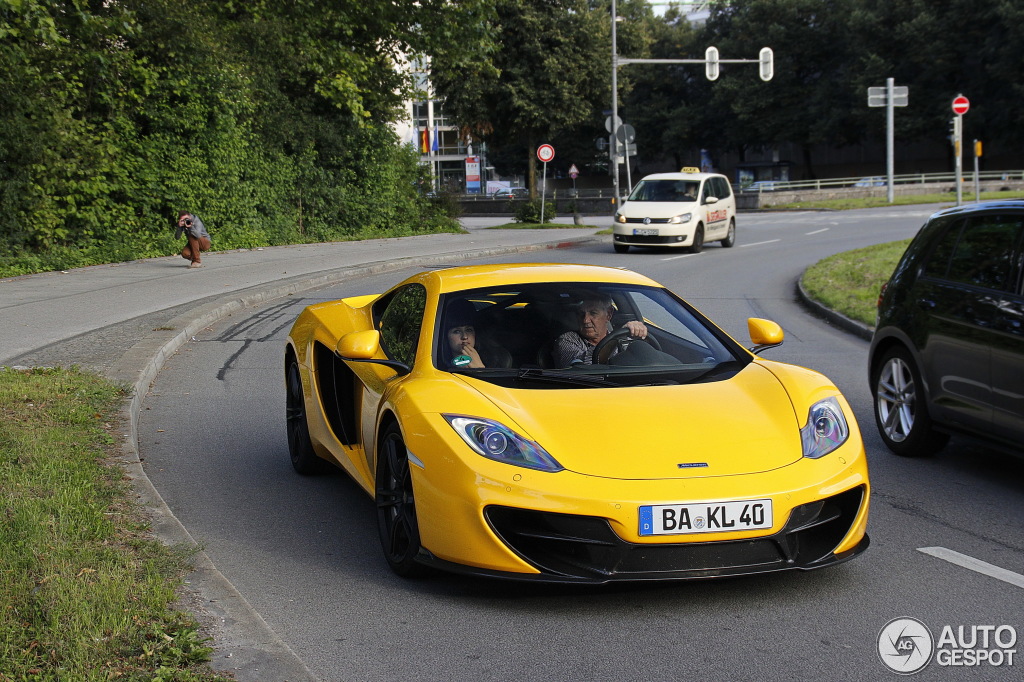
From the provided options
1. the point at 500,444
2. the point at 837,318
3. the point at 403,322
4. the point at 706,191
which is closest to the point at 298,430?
the point at 403,322

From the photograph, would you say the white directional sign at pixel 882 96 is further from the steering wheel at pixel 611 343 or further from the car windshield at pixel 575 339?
the steering wheel at pixel 611 343

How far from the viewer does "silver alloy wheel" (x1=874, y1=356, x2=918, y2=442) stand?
706 cm

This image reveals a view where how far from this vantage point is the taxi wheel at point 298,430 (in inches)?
261

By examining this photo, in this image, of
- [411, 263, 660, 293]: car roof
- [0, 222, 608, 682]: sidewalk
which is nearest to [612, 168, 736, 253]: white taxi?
[0, 222, 608, 682]: sidewalk

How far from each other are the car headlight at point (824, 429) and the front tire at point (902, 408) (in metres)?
2.28

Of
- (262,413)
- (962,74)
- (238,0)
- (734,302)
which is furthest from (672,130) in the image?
(262,413)

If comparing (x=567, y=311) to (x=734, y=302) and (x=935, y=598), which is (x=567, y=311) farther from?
(x=734, y=302)

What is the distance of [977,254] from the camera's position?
22.0 ft

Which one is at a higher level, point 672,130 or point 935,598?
point 672,130

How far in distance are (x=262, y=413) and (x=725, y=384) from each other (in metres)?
4.71

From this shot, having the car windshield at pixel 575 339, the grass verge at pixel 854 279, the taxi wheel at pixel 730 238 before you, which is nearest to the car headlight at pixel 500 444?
the car windshield at pixel 575 339

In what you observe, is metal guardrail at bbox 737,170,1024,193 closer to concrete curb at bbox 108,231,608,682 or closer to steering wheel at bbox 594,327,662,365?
concrete curb at bbox 108,231,608,682

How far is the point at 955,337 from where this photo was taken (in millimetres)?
6547

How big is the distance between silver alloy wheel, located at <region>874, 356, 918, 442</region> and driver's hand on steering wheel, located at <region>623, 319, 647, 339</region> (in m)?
2.24
